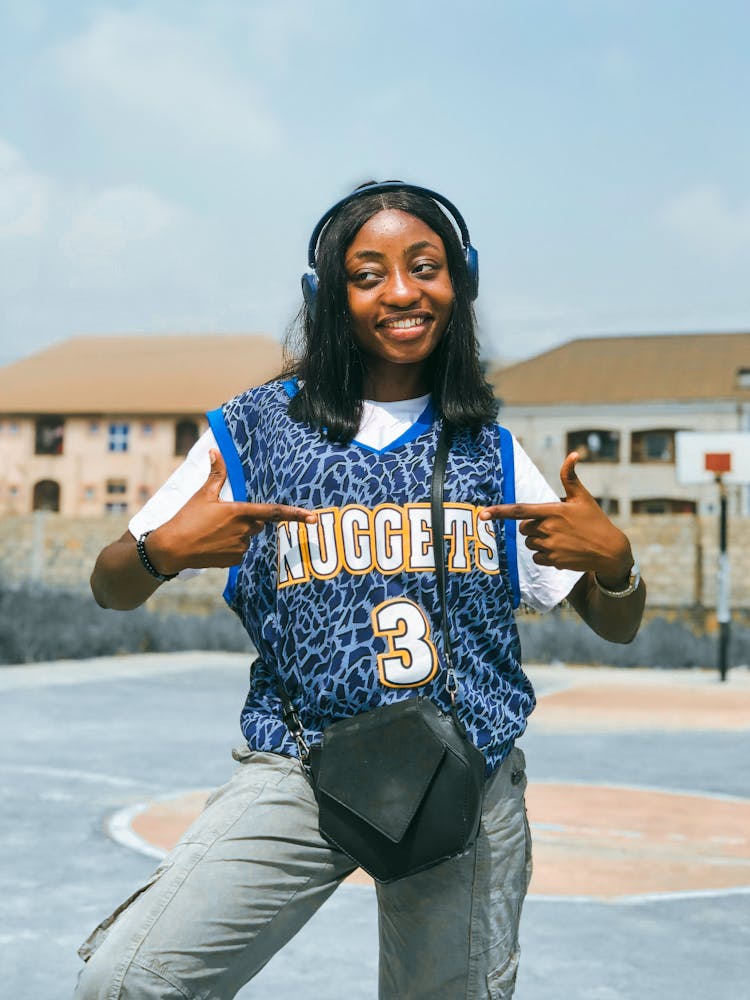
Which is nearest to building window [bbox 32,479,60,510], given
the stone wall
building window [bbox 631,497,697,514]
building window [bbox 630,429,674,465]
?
building window [bbox 631,497,697,514]

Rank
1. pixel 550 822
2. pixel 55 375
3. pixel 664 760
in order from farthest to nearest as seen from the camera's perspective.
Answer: pixel 55 375 → pixel 664 760 → pixel 550 822

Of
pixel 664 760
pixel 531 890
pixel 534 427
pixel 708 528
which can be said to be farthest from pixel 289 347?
pixel 534 427

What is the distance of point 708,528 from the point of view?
24297 millimetres

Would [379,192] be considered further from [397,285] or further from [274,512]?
[274,512]

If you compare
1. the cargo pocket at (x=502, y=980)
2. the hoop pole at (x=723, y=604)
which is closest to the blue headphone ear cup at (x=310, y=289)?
the cargo pocket at (x=502, y=980)

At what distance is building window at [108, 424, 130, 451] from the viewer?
63500mm

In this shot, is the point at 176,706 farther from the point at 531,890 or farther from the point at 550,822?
the point at 531,890

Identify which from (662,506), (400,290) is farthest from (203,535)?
(662,506)

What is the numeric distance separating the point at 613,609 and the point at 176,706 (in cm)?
1018

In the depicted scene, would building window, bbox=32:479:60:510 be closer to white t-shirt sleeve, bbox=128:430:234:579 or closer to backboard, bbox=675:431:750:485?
backboard, bbox=675:431:750:485

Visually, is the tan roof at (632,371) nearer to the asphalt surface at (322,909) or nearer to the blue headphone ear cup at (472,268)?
the asphalt surface at (322,909)

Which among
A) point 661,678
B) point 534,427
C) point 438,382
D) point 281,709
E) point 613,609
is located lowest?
point 661,678

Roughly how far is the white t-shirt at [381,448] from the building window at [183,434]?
198 feet

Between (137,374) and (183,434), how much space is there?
556cm
